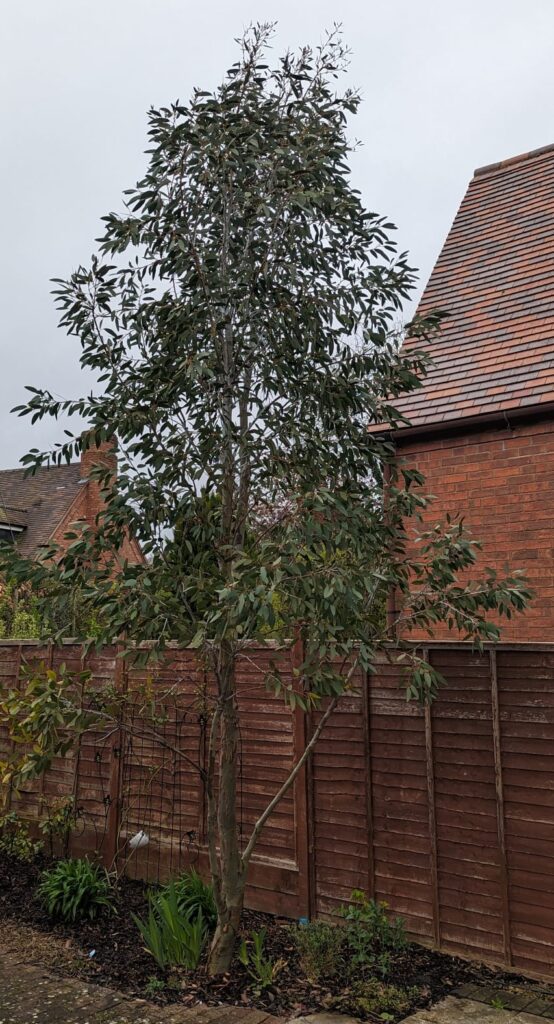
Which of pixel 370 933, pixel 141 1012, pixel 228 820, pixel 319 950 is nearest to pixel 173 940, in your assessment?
pixel 141 1012

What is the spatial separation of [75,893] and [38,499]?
21.2 meters

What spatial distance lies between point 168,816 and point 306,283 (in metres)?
4.33

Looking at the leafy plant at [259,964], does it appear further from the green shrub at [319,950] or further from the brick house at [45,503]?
the brick house at [45,503]

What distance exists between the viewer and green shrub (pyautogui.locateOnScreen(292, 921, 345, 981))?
4711 mm

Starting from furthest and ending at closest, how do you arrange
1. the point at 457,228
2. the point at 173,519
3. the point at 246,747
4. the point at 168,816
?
the point at 457,228
the point at 168,816
the point at 246,747
the point at 173,519

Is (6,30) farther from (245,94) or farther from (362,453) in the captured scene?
(362,453)

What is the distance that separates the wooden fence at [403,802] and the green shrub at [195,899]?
46 cm

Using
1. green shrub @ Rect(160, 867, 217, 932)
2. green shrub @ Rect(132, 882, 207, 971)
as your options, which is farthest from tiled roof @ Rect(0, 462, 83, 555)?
green shrub @ Rect(132, 882, 207, 971)

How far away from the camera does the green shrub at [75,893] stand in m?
5.94

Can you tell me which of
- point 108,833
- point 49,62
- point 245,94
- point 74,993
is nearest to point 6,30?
point 49,62

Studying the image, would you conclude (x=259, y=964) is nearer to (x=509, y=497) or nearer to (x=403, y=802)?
(x=403, y=802)

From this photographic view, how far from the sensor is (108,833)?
6836mm

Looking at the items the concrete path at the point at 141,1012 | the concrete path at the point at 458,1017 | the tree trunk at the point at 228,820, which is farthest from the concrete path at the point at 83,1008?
the tree trunk at the point at 228,820

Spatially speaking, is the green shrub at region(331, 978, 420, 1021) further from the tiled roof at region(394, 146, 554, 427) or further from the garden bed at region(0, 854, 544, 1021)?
the tiled roof at region(394, 146, 554, 427)
